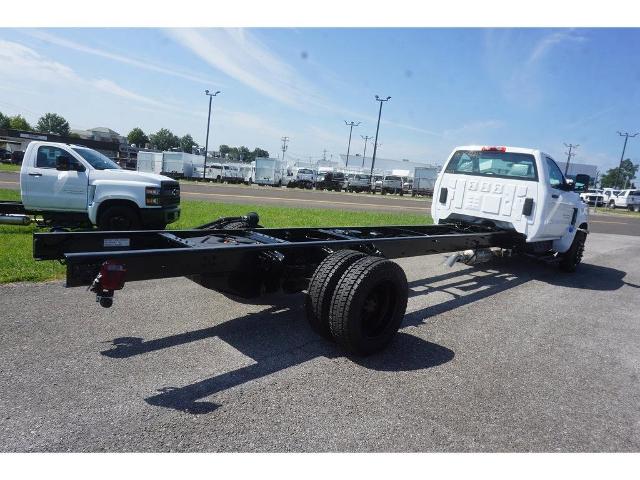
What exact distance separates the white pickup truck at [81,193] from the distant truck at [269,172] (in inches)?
1316

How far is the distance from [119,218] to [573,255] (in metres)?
A: 8.63

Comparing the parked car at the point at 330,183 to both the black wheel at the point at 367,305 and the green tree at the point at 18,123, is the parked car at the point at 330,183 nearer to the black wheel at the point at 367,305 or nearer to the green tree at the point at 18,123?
the black wheel at the point at 367,305

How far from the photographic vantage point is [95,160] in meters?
8.94

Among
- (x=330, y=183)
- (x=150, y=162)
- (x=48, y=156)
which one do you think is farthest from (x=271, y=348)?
(x=150, y=162)

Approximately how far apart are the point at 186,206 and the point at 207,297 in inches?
390

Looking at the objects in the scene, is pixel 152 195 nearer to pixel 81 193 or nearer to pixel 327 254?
pixel 81 193

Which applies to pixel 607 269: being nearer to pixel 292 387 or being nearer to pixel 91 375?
pixel 292 387

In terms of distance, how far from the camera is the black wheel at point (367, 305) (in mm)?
3559

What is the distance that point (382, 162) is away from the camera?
311ft

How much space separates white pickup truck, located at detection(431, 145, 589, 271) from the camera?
7070 mm

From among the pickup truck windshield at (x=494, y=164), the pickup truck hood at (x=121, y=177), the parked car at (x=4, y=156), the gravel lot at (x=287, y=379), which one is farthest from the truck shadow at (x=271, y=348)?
the parked car at (x=4, y=156)

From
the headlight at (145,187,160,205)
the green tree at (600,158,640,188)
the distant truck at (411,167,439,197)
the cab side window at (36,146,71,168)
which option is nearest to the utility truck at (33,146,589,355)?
the headlight at (145,187,160,205)

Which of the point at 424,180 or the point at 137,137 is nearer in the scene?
the point at 424,180

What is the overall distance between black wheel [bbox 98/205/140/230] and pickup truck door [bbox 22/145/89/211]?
583 millimetres
